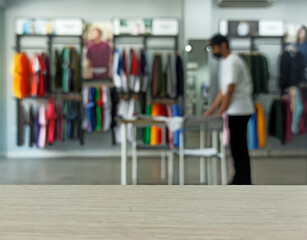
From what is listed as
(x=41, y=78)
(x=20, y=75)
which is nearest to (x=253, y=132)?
(x=41, y=78)

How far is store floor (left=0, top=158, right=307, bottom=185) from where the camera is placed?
5113 mm

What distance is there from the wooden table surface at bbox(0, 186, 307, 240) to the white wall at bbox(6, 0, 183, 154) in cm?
813

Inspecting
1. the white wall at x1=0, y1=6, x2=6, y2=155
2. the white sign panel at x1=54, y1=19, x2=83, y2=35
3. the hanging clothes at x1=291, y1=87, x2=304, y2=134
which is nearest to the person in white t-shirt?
the hanging clothes at x1=291, y1=87, x2=304, y2=134

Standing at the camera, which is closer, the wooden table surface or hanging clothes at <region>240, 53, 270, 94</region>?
the wooden table surface

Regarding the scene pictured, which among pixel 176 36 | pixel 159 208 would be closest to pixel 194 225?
pixel 159 208

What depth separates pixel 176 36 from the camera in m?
8.23

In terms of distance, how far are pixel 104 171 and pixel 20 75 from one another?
9.12ft

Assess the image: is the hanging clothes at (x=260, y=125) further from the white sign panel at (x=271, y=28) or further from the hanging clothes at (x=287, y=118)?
the white sign panel at (x=271, y=28)

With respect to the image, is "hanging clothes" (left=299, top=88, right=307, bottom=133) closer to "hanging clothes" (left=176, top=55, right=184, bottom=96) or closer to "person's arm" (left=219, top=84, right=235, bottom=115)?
"hanging clothes" (left=176, top=55, right=184, bottom=96)

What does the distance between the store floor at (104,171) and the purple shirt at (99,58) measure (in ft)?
5.16

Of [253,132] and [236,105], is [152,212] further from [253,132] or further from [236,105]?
[253,132]

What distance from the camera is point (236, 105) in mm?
4301

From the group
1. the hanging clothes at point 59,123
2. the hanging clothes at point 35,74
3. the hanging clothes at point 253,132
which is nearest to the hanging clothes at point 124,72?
the hanging clothes at point 59,123

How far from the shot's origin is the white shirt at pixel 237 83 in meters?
4.26
